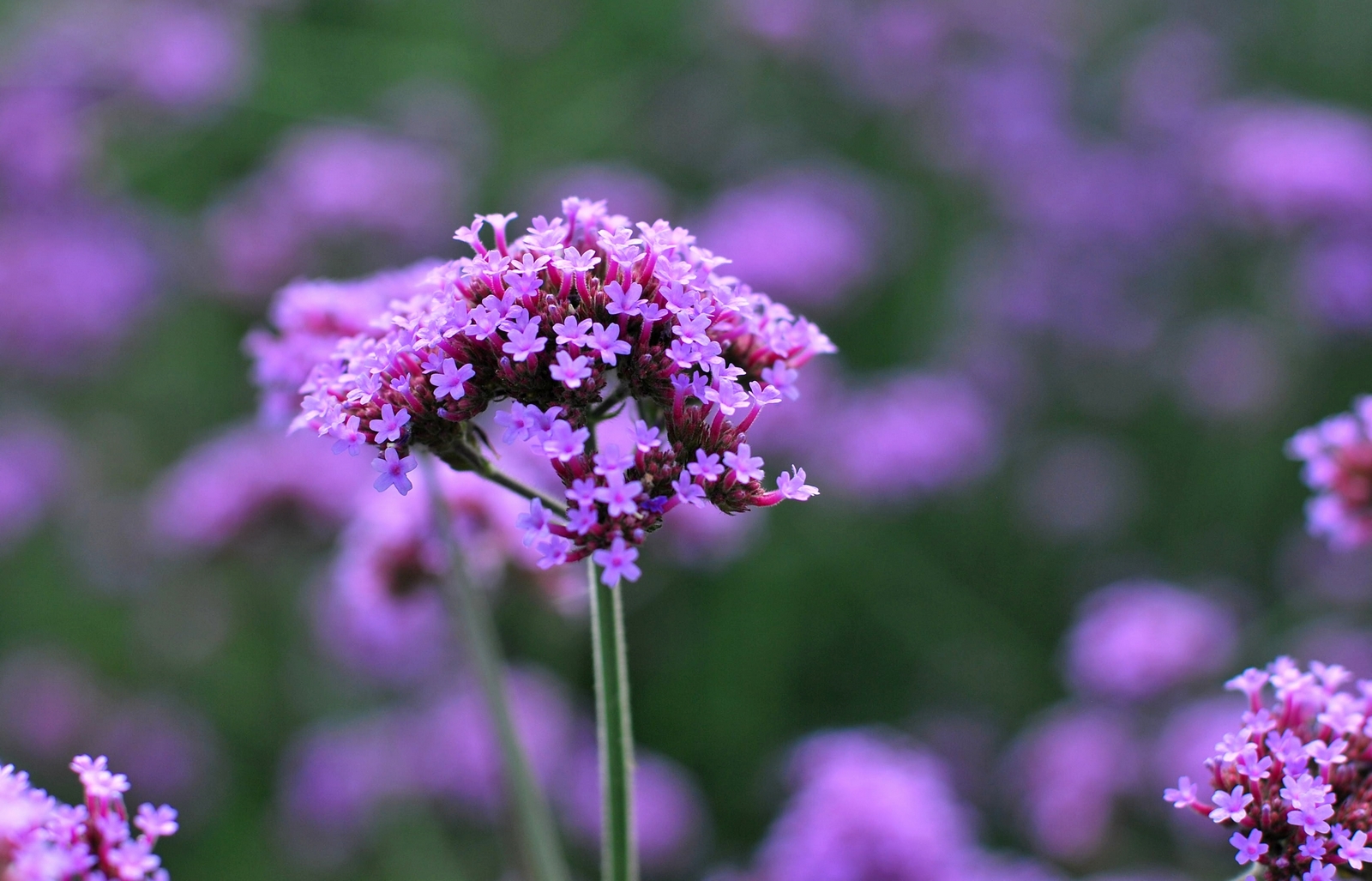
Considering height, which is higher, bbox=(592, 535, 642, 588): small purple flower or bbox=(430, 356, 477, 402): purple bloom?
bbox=(430, 356, 477, 402): purple bloom

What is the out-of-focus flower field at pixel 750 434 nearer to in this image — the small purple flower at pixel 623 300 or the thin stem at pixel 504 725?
the thin stem at pixel 504 725

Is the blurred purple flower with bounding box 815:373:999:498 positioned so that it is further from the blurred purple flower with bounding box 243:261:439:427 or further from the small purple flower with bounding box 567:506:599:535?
the small purple flower with bounding box 567:506:599:535

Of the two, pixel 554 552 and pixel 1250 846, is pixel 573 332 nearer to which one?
pixel 554 552

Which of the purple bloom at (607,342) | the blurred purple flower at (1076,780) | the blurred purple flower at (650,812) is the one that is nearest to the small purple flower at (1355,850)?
the purple bloom at (607,342)

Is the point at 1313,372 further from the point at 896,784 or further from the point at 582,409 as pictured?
the point at 582,409

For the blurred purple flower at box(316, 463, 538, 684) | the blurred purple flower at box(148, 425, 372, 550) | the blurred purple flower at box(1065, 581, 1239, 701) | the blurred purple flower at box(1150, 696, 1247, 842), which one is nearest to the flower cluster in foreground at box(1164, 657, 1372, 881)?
the blurred purple flower at box(316, 463, 538, 684)

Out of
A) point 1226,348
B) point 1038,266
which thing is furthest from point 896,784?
point 1038,266

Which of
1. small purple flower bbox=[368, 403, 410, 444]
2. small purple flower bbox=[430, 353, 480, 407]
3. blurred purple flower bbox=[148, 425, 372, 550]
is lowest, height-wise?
small purple flower bbox=[368, 403, 410, 444]
